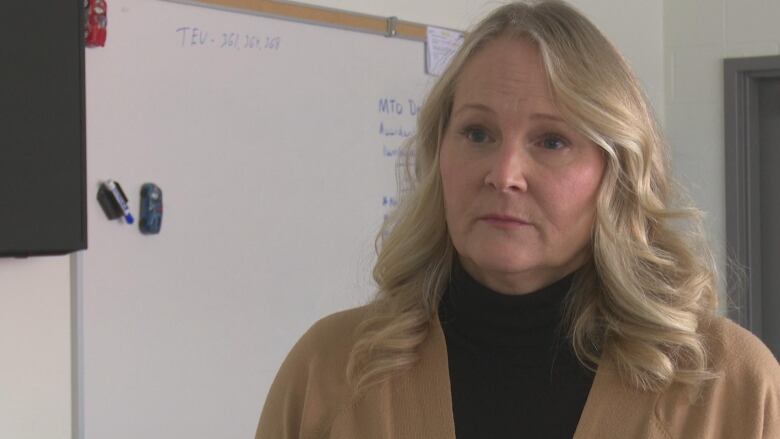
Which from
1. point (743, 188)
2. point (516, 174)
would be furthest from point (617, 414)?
point (743, 188)

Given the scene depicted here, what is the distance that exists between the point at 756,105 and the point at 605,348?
3.14m

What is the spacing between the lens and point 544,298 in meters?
1.38

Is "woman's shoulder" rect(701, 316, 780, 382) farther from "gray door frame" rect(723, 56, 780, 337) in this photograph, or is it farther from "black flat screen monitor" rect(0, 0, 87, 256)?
"gray door frame" rect(723, 56, 780, 337)

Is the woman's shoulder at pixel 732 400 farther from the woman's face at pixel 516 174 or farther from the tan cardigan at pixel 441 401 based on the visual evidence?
the woman's face at pixel 516 174

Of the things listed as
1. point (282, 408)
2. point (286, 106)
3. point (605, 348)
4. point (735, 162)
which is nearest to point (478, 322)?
point (605, 348)

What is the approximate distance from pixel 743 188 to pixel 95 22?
2.91 meters

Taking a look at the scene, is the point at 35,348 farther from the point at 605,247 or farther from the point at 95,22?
the point at 605,247

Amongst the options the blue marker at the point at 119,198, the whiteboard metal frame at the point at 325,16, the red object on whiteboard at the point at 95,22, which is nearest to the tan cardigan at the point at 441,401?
the blue marker at the point at 119,198

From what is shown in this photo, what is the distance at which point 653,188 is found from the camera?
1429 mm

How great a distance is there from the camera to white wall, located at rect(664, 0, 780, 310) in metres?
4.18

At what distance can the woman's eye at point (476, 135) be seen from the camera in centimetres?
136

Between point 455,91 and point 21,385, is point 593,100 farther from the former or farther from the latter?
point 21,385

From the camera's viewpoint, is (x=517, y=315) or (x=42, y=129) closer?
(x=517, y=315)

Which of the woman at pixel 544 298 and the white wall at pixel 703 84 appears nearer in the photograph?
the woman at pixel 544 298
